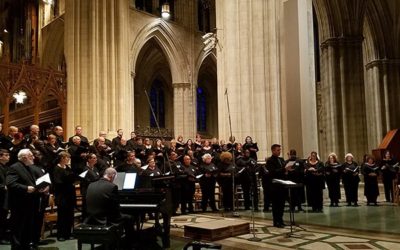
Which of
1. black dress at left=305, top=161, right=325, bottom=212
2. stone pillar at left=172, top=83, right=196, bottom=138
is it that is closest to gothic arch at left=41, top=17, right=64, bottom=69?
stone pillar at left=172, top=83, right=196, bottom=138

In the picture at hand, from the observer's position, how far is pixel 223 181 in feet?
33.8

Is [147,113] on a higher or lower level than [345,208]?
higher

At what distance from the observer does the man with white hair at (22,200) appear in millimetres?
5984

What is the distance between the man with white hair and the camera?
19.6 ft

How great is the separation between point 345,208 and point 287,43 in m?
4.38

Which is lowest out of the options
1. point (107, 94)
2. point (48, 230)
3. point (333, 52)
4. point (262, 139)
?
point (48, 230)

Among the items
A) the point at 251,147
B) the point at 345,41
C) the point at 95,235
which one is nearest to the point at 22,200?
the point at 95,235

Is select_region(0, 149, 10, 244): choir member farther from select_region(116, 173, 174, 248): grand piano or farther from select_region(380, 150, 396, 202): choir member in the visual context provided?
select_region(380, 150, 396, 202): choir member

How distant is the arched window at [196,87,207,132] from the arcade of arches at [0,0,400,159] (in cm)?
8

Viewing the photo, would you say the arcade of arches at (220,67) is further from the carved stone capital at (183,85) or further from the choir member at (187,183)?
the choir member at (187,183)

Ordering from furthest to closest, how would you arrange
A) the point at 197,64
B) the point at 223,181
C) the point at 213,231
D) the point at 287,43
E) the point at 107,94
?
1. the point at 197,64
2. the point at 107,94
3. the point at 287,43
4. the point at 223,181
5. the point at 213,231

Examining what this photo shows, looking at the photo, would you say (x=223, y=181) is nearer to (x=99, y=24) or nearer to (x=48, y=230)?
(x=48, y=230)

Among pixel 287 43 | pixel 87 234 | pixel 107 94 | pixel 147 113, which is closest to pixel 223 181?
pixel 287 43

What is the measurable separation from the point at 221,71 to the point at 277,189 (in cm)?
578
